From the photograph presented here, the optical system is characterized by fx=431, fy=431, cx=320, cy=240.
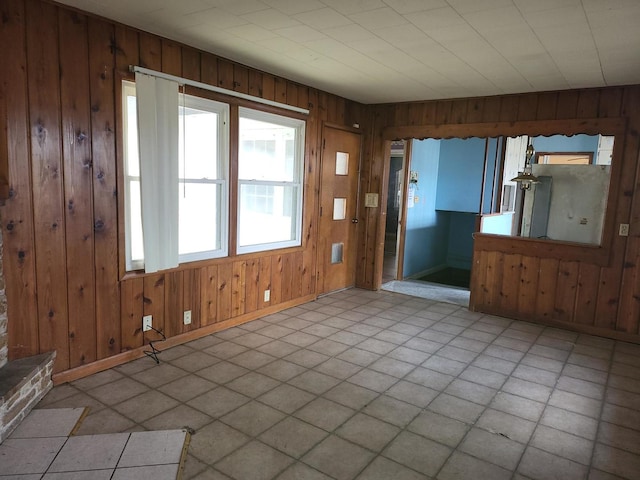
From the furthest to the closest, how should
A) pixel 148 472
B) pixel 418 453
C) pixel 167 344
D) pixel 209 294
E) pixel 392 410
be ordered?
pixel 209 294
pixel 167 344
pixel 392 410
pixel 418 453
pixel 148 472

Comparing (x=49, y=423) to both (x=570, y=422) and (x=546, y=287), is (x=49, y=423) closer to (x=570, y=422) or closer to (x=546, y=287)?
(x=570, y=422)

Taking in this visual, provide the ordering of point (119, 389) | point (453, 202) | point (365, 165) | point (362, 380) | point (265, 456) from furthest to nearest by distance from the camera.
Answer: point (453, 202), point (365, 165), point (362, 380), point (119, 389), point (265, 456)

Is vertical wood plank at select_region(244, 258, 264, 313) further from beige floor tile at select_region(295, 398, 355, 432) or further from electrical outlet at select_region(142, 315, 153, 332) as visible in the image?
beige floor tile at select_region(295, 398, 355, 432)

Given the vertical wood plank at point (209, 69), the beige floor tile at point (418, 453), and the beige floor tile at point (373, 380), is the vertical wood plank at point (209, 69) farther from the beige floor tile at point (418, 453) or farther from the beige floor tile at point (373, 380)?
the beige floor tile at point (418, 453)

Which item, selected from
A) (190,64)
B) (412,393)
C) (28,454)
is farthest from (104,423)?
(190,64)

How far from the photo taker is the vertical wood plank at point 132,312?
3.23 metres

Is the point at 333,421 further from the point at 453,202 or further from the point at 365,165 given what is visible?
the point at 453,202

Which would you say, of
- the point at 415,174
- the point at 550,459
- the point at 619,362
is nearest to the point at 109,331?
the point at 550,459

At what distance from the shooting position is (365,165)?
5.77 meters

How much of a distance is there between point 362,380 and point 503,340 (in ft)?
5.79

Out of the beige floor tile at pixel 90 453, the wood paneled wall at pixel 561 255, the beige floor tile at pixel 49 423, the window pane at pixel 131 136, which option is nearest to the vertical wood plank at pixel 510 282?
the wood paneled wall at pixel 561 255

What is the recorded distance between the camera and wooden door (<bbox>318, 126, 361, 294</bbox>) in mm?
5242

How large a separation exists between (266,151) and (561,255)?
3.29 meters

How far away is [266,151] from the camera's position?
4.44 meters
